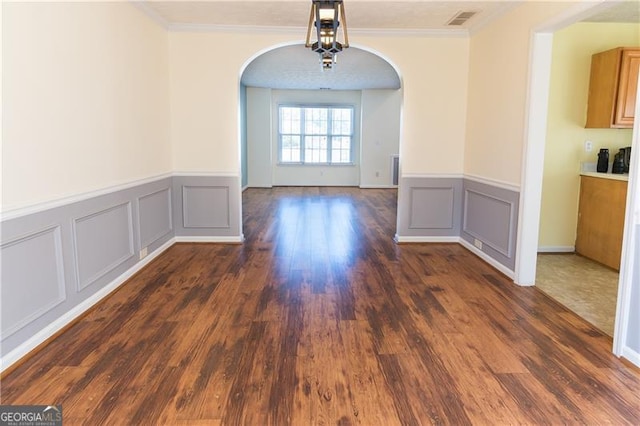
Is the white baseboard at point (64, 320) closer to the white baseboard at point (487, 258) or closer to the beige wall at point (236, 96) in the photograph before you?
the beige wall at point (236, 96)

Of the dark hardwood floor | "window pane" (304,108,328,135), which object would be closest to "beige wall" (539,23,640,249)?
the dark hardwood floor

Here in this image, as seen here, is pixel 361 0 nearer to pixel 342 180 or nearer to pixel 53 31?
pixel 53 31

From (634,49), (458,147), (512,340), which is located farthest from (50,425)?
(634,49)

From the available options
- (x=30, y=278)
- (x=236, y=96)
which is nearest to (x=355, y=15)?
(x=236, y=96)

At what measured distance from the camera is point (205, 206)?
5305mm

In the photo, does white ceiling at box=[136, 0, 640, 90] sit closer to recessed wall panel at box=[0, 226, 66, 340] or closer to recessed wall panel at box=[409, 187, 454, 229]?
recessed wall panel at box=[409, 187, 454, 229]

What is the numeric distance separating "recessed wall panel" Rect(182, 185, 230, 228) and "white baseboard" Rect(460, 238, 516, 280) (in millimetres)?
2948

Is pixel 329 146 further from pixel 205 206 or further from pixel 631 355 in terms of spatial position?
pixel 631 355

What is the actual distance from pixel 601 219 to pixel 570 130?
1031 mm

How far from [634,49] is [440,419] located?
171 inches

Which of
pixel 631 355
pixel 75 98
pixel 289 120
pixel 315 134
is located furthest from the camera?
pixel 315 134

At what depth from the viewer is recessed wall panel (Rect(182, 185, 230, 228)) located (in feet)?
17.3

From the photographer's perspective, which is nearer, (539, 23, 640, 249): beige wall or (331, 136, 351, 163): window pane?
(539, 23, 640, 249): beige wall

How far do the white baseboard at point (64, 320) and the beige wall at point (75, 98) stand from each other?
2.66 feet
